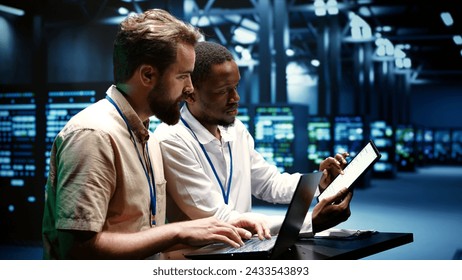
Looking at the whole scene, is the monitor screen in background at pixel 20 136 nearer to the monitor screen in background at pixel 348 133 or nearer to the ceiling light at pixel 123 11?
the ceiling light at pixel 123 11

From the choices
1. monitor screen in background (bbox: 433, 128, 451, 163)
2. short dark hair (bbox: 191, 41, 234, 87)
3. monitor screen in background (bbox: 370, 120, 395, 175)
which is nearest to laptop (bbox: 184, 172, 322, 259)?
short dark hair (bbox: 191, 41, 234, 87)

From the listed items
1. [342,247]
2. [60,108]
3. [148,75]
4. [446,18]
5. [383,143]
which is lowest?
[342,247]

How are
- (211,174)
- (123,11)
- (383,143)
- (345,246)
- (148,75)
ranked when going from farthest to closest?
1. (383,143)
2. (123,11)
3. (211,174)
4. (345,246)
5. (148,75)

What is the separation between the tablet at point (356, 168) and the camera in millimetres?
2016

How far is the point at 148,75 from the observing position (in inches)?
71.0

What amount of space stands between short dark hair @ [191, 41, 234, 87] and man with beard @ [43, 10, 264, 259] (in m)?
0.44

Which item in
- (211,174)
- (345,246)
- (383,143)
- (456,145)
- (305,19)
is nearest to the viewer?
(345,246)

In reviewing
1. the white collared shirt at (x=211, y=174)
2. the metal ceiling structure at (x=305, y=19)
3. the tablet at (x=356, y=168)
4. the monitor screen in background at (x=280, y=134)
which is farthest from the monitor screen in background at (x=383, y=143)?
the tablet at (x=356, y=168)

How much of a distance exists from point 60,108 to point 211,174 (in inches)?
140

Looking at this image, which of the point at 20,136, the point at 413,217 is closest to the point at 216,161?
the point at 20,136

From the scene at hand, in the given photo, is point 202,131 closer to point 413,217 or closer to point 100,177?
point 100,177

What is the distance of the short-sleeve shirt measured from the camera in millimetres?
1551

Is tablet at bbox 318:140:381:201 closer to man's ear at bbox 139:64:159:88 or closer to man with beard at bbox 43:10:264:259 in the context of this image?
man with beard at bbox 43:10:264:259
